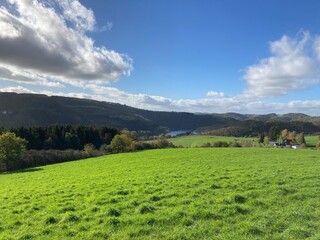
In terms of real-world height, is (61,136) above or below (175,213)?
above

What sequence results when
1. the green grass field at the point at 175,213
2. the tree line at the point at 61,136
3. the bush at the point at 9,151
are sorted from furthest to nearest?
1. the tree line at the point at 61,136
2. the bush at the point at 9,151
3. the green grass field at the point at 175,213

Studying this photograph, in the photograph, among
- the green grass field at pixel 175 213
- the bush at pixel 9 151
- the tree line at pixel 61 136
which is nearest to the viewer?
the green grass field at pixel 175 213

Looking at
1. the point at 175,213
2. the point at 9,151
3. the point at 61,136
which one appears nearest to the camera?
the point at 175,213

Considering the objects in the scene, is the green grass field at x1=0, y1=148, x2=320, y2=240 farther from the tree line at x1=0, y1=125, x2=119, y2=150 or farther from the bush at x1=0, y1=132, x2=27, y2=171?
the tree line at x1=0, y1=125, x2=119, y2=150

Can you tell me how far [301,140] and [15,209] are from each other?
132375 millimetres

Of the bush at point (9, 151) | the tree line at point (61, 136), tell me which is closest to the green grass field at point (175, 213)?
the bush at point (9, 151)

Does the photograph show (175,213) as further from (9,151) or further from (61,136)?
(61,136)

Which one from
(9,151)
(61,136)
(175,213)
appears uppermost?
(61,136)

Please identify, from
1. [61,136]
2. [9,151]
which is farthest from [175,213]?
[61,136]

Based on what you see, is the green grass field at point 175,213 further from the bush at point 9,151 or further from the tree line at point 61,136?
the tree line at point 61,136

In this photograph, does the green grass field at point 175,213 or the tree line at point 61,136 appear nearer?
the green grass field at point 175,213

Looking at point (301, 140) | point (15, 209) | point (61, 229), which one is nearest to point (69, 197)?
point (15, 209)

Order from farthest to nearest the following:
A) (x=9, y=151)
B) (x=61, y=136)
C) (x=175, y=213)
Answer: (x=61, y=136) → (x=9, y=151) → (x=175, y=213)

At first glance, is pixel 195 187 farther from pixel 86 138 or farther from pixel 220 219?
pixel 86 138
